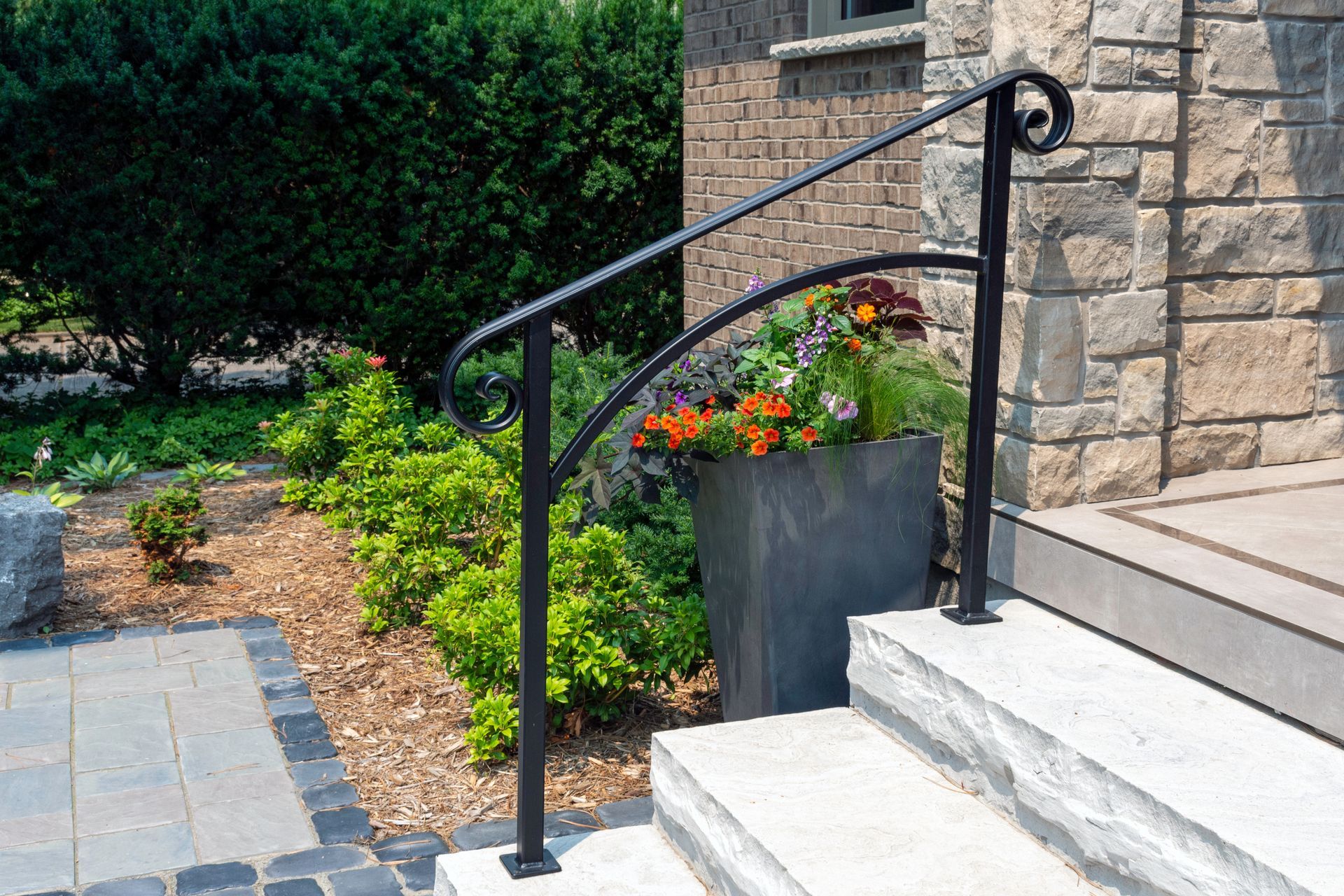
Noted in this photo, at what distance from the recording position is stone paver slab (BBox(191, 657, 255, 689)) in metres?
3.55

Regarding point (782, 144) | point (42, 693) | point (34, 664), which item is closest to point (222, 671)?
point (42, 693)

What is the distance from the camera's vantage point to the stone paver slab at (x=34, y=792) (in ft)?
9.20

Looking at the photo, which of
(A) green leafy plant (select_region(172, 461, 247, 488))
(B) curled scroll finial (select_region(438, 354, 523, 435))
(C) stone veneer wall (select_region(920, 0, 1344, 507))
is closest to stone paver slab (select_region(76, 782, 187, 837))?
(B) curled scroll finial (select_region(438, 354, 523, 435))

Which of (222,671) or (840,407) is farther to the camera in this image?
(222,671)

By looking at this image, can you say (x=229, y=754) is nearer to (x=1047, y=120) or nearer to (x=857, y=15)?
(x=1047, y=120)

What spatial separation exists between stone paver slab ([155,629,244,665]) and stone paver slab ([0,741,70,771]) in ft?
1.89

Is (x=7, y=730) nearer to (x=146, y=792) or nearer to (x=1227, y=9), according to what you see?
(x=146, y=792)

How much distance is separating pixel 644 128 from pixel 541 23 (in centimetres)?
84

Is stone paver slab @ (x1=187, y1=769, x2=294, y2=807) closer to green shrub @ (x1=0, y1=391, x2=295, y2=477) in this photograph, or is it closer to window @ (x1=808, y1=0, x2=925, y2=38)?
window @ (x1=808, y1=0, x2=925, y2=38)

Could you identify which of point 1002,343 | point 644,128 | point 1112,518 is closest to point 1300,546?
point 1112,518

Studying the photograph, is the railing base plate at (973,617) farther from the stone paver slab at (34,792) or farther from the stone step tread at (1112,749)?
the stone paver slab at (34,792)

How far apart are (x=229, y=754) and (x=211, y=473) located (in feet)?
9.74

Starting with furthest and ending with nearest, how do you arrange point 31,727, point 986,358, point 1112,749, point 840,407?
1. point 31,727
2. point 840,407
3. point 986,358
4. point 1112,749

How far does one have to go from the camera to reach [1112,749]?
6.31 feet
